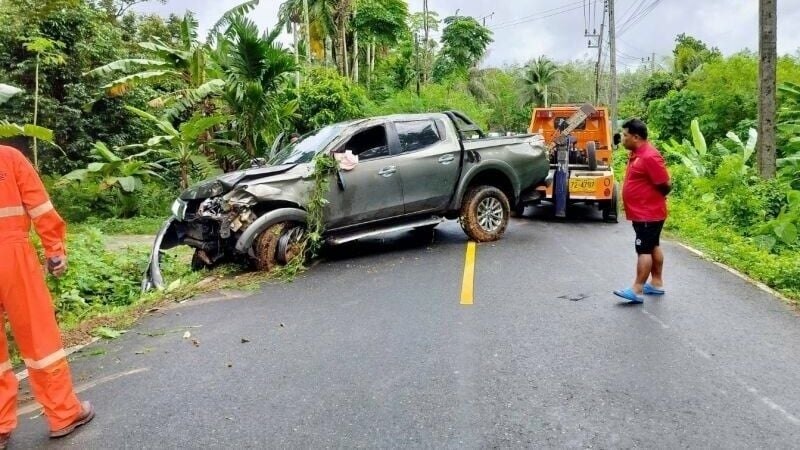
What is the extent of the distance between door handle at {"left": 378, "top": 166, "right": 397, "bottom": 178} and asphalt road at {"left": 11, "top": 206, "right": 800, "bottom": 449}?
1.76m

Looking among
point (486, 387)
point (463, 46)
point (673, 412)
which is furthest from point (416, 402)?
point (463, 46)

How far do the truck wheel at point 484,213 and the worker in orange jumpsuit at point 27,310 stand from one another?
673 centimetres

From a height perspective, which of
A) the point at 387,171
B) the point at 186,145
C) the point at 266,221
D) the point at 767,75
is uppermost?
the point at 767,75

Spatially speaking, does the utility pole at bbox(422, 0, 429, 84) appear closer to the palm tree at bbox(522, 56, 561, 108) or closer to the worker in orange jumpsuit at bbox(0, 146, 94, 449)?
the palm tree at bbox(522, 56, 561, 108)

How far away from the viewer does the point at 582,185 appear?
40.9ft

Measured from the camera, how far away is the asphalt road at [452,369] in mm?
3752

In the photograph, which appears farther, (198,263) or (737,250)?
(737,250)

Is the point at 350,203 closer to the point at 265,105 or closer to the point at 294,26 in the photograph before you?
the point at 265,105

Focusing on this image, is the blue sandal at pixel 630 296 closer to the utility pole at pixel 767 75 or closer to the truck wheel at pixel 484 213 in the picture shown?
the truck wheel at pixel 484 213

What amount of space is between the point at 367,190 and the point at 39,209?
16.9 feet

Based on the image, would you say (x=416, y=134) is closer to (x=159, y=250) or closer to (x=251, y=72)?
(x=159, y=250)

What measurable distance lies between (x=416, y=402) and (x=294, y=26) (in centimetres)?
2952

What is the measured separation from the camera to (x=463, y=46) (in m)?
40.8

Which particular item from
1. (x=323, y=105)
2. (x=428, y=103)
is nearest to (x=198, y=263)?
(x=323, y=105)
